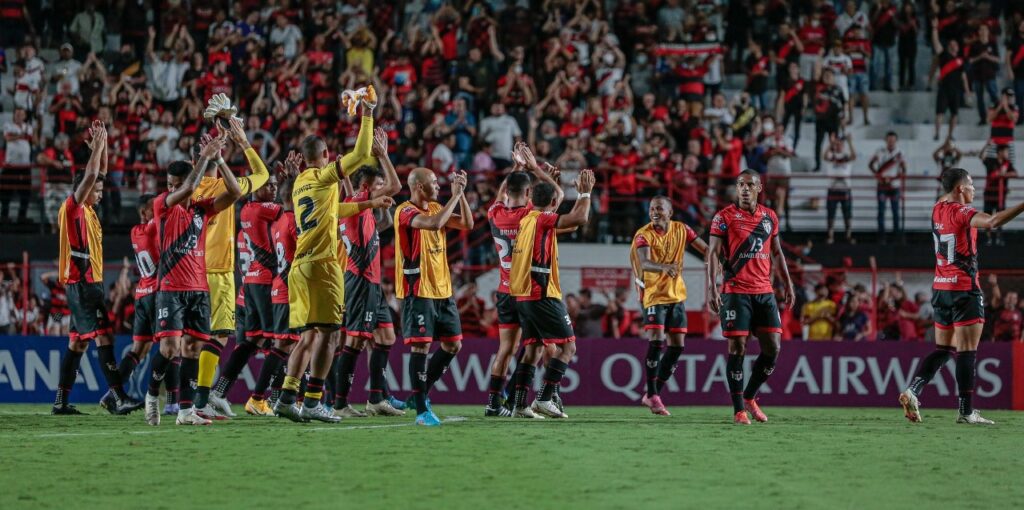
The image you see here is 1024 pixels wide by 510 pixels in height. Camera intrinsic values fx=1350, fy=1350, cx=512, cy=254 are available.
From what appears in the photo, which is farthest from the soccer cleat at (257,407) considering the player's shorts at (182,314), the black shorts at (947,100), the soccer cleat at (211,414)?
the black shorts at (947,100)

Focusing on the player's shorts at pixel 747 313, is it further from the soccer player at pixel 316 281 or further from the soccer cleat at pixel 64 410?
the soccer cleat at pixel 64 410

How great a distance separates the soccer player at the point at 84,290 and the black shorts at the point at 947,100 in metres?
18.3

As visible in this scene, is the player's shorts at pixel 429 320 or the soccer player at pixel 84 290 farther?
the soccer player at pixel 84 290

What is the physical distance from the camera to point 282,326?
551 inches

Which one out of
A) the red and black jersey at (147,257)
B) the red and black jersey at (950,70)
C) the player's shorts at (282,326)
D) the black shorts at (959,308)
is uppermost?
the red and black jersey at (950,70)

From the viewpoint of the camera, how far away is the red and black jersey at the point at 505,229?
14.3 metres

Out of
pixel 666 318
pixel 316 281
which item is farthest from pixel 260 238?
pixel 666 318

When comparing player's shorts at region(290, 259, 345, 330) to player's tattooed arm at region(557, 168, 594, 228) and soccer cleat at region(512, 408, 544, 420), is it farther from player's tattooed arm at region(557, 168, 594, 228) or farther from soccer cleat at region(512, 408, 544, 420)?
soccer cleat at region(512, 408, 544, 420)

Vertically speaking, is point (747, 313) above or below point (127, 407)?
above

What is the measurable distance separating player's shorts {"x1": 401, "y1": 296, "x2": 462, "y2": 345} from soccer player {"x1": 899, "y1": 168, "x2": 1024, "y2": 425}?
4.56 m

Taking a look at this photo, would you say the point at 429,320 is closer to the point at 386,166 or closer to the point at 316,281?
the point at 316,281

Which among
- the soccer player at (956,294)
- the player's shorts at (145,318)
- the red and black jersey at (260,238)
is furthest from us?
the red and black jersey at (260,238)

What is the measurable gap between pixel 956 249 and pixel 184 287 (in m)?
7.45

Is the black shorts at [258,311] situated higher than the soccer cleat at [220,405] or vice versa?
the black shorts at [258,311]
